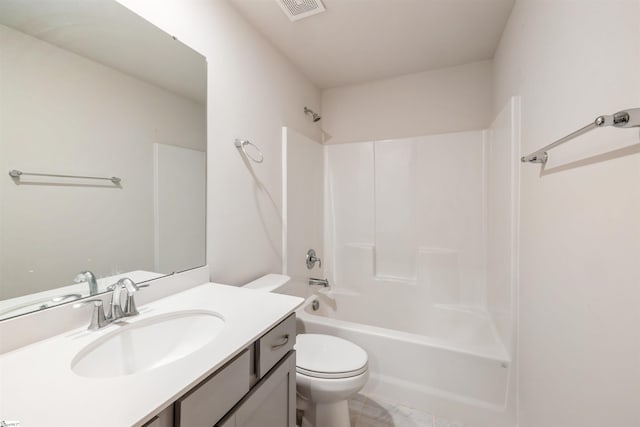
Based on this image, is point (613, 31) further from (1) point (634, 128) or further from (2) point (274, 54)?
(2) point (274, 54)

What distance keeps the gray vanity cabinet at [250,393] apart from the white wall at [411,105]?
2.02 metres

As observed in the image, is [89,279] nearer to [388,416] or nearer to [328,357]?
[328,357]

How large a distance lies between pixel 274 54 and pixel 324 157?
1.03 m

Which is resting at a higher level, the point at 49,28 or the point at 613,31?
the point at 49,28

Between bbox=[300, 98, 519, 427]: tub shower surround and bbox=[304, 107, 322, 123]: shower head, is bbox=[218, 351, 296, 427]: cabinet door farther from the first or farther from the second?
bbox=[304, 107, 322, 123]: shower head

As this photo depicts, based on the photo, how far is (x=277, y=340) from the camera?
94cm

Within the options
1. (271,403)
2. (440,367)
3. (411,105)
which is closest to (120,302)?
(271,403)

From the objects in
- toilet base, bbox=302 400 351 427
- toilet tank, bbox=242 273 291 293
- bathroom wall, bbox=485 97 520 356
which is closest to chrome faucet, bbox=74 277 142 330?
toilet tank, bbox=242 273 291 293

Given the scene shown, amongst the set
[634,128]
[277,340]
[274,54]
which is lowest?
[277,340]

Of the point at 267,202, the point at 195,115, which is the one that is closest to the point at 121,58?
the point at 195,115

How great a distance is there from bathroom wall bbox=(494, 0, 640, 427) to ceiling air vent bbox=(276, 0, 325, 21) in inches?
41.8

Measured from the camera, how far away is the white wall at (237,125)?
4.33 feet

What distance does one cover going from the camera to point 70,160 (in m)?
0.86

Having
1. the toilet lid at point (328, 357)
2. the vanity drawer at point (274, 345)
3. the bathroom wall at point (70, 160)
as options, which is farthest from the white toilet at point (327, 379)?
the bathroom wall at point (70, 160)
